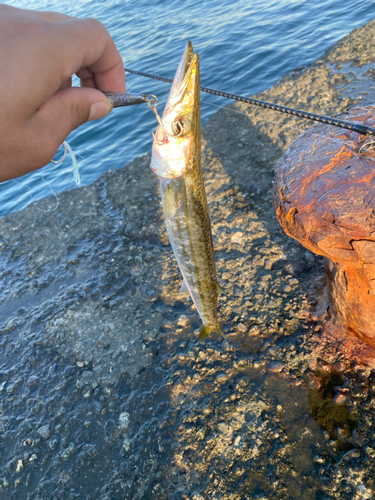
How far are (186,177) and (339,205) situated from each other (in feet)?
3.58

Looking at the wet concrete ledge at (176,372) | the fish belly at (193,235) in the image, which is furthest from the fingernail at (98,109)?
the wet concrete ledge at (176,372)

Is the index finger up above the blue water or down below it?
above

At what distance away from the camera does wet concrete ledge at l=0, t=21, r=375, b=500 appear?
282cm

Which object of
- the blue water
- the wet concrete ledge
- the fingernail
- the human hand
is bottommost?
the wet concrete ledge

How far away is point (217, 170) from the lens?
6379 millimetres

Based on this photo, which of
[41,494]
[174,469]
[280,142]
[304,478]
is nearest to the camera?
[304,478]

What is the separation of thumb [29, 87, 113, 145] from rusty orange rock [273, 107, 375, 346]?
1500mm

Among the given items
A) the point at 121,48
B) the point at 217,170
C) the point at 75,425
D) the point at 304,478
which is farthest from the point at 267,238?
the point at 121,48

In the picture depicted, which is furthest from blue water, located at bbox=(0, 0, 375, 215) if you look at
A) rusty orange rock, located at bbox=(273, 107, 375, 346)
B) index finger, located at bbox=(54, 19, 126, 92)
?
rusty orange rock, located at bbox=(273, 107, 375, 346)

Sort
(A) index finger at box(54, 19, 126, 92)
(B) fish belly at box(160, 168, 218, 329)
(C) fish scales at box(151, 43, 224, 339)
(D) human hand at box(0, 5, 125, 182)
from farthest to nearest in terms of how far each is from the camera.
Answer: (B) fish belly at box(160, 168, 218, 329) < (C) fish scales at box(151, 43, 224, 339) < (A) index finger at box(54, 19, 126, 92) < (D) human hand at box(0, 5, 125, 182)

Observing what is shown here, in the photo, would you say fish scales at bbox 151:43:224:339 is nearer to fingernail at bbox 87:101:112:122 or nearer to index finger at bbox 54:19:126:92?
fingernail at bbox 87:101:112:122

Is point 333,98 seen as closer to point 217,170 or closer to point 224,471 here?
point 217,170

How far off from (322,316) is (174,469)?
6.48ft

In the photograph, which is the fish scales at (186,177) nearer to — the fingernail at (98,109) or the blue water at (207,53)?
the fingernail at (98,109)
